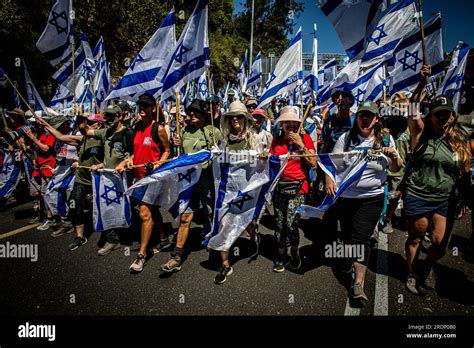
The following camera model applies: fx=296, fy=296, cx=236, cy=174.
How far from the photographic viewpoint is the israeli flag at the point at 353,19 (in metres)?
3.56

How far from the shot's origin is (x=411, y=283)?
3.42 m

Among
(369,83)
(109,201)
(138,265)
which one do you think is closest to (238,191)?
(138,265)

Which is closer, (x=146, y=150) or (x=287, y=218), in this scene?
(x=287, y=218)

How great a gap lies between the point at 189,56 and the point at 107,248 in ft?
10.1

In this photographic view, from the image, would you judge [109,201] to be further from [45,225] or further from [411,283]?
[411,283]

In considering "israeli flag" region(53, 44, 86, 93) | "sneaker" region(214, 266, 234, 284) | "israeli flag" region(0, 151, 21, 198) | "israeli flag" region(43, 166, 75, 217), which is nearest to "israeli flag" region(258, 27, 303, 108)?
"sneaker" region(214, 266, 234, 284)

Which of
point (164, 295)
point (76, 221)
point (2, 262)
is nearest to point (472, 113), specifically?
point (164, 295)

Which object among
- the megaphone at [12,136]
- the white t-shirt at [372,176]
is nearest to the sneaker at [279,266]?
the white t-shirt at [372,176]

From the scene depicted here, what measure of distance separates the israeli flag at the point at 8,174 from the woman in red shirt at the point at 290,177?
5710mm

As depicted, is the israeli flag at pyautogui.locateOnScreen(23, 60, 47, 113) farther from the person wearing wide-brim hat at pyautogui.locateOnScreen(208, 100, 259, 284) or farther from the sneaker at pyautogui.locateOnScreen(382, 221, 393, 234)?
the sneaker at pyautogui.locateOnScreen(382, 221, 393, 234)

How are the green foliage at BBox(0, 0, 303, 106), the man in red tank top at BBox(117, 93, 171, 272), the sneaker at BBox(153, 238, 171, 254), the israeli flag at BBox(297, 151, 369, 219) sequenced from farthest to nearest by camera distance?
the green foliage at BBox(0, 0, 303, 106) < the sneaker at BBox(153, 238, 171, 254) < the man in red tank top at BBox(117, 93, 171, 272) < the israeli flag at BBox(297, 151, 369, 219)

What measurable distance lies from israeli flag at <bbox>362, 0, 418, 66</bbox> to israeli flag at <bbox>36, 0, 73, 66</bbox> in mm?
5016

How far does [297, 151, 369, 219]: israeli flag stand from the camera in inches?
131

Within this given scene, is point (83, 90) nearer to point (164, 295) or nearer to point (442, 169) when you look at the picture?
point (164, 295)
